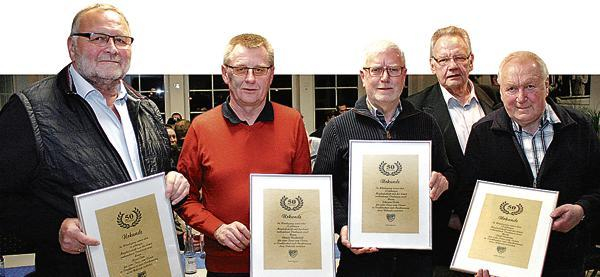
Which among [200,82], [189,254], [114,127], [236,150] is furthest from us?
[200,82]

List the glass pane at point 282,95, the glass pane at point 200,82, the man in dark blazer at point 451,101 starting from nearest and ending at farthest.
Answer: the man in dark blazer at point 451,101, the glass pane at point 200,82, the glass pane at point 282,95

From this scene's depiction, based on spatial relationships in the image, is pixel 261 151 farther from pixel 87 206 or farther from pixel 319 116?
pixel 319 116

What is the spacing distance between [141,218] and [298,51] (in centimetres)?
142

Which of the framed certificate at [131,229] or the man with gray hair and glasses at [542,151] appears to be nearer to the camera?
the framed certificate at [131,229]

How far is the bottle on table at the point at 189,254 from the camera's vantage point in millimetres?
3127

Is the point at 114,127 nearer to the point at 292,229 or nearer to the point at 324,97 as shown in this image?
the point at 292,229

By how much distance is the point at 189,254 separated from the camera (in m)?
3.22

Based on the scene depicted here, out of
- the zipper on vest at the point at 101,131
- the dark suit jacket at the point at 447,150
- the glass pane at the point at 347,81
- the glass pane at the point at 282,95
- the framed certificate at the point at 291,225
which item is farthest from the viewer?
the glass pane at the point at 347,81

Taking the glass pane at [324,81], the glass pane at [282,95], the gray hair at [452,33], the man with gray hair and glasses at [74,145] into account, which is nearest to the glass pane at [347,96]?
the glass pane at [324,81]

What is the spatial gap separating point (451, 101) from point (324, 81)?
123 cm

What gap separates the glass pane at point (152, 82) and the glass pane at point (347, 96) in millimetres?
1418

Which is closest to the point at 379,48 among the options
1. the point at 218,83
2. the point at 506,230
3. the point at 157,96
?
the point at 506,230

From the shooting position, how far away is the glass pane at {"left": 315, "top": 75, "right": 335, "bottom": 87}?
3.79 m

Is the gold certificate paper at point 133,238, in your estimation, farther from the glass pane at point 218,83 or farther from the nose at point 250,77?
the glass pane at point 218,83
